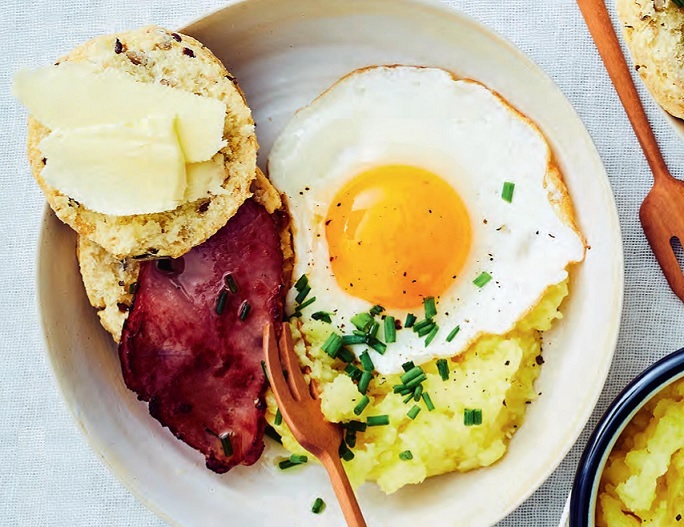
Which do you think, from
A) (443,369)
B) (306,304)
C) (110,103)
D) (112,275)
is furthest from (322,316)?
(110,103)

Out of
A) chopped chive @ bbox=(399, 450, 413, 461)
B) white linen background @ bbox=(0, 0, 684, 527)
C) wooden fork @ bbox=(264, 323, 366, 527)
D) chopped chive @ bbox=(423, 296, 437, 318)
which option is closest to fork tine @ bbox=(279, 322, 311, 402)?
wooden fork @ bbox=(264, 323, 366, 527)

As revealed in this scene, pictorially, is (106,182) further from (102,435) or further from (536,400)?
(536,400)

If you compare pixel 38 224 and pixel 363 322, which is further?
pixel 38 224

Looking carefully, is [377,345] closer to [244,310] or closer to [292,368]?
[292,368]

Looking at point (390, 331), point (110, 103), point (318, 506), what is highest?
point (110, 103)

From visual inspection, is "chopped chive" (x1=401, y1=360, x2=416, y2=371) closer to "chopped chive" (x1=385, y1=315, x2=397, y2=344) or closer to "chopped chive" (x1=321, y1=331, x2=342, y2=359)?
"chopped chive" (x1=385, y1=315, x2=397, y2=344)

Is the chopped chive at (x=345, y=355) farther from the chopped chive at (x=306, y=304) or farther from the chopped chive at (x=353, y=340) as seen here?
the chopped chive at (x=306, y=304)
